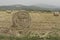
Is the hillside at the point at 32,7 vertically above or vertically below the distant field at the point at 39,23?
above

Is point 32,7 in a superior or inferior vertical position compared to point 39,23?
superior

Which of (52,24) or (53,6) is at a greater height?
(53,6)

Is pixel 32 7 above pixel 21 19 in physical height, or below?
above

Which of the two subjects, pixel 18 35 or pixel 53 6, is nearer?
pixel 18 35

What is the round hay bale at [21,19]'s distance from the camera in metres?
3.77

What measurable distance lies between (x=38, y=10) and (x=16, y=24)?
47 centimetres

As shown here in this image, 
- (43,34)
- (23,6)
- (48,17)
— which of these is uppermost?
(23,6)

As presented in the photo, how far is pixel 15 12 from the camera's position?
378 cm

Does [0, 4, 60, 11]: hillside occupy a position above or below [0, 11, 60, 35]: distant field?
above

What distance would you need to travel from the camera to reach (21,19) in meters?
3.83

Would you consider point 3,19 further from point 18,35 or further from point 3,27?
point 18,35

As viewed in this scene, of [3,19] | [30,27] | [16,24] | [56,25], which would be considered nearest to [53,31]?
[56,25]

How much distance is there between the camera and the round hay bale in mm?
3766

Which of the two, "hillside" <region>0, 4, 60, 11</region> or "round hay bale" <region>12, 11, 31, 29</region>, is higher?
"hillside" <region>0, 4, 60, 11</region>
